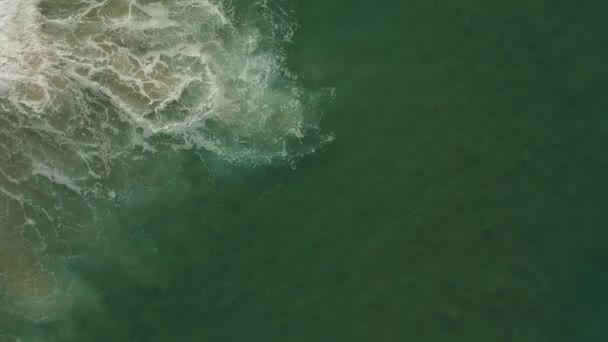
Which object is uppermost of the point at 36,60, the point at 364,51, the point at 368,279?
the point at 364,51

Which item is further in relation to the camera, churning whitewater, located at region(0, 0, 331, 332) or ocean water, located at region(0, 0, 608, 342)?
churning whitewater, located at region(0, 0, 331, 332)

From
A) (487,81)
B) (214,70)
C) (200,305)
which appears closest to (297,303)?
(200,305)

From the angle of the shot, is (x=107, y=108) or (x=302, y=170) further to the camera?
(x=107, y=108)

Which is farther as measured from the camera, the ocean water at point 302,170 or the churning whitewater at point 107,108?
the churning whitewater at point 107,108

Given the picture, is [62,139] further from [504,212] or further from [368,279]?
[504,212]
